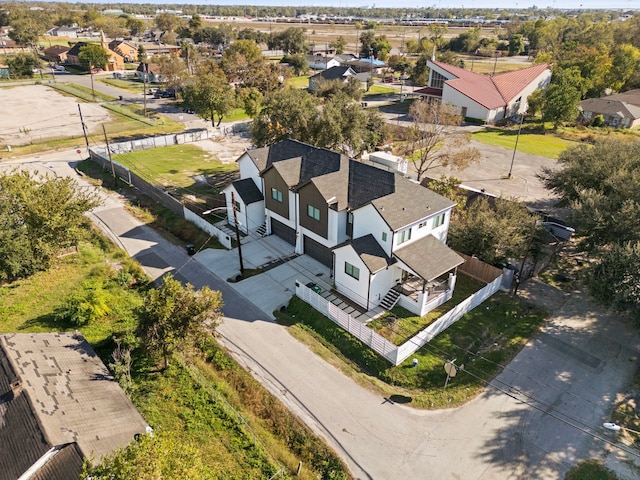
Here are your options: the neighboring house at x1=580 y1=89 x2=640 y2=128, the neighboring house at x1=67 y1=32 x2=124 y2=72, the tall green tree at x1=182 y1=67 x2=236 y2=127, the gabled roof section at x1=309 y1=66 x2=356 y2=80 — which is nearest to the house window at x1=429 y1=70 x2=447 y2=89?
the gabled roof section at x1=309 y1=66 x2=356 y2=80

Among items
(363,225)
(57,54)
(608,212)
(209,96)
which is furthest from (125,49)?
(608,212)

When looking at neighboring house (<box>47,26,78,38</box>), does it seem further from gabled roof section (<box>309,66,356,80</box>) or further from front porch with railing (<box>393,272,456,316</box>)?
front porch with railing (<box>393,272,456,316</box>)

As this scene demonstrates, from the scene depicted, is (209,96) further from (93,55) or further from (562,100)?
(93,55)

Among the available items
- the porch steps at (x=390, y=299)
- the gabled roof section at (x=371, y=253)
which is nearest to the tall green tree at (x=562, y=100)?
the gabled roof section at (x=371, y=253)

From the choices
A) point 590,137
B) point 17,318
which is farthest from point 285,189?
point 590,137

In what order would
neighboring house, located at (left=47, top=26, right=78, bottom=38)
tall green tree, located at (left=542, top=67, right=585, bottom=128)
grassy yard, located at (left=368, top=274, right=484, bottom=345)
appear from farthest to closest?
neighboring house, located at (left=47, top=26, right=78, bottom=38)
tall green tree, located at (left=542, top=67, right=585, bottom=128)
grassy yard, located at (left=368, top=274, right=484, bottom=345)

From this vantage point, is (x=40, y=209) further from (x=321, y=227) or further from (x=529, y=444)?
(x=529, y=444)
